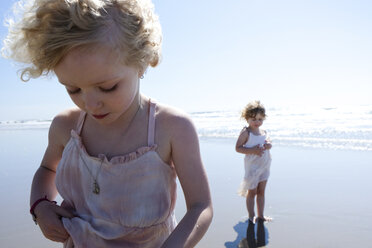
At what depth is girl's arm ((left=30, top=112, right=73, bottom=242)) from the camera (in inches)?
46.7

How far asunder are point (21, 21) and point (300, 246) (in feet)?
11.6

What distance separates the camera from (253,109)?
17.0 feet

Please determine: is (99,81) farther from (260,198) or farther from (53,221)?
(260,198)

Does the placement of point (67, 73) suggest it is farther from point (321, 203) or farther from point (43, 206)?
point (321, 203)

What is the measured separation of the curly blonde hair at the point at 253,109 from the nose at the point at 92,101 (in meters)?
4.28

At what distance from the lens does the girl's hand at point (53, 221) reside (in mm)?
1176

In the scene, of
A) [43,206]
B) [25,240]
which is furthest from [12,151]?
[43,206]

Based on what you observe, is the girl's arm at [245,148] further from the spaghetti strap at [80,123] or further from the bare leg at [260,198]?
the spaghetti strap at [80,123]

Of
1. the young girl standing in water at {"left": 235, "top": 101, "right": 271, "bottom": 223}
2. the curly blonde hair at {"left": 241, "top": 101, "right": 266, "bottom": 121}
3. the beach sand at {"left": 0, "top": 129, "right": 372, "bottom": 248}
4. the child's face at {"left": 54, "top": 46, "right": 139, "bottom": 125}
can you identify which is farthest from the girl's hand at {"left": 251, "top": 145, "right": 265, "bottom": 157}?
the child's face at {"left": 54, "top": 46, "right": 139, "bottom": 125}

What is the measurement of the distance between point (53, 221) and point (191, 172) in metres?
0.53

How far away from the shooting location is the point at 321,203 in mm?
4766

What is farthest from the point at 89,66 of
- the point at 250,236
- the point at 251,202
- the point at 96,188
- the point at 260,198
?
the point at 260,198

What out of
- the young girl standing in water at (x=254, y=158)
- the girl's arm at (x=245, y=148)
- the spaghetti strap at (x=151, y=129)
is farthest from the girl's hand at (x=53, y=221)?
the girl's arm at (x=245, y=148)

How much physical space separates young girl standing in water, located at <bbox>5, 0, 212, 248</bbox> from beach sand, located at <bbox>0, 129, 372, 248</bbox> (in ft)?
8.93
